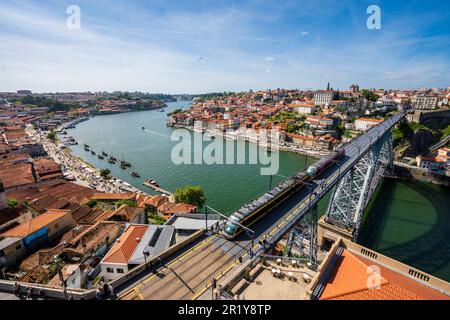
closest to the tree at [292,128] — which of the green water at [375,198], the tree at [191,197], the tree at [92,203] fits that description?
the green water at [375,198]

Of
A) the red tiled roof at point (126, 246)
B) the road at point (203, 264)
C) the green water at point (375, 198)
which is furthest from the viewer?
the green water at point (375, 198)

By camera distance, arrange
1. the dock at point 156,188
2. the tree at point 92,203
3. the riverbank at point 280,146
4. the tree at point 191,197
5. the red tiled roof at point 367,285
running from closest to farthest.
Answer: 1. the red tiled roof at point 367,285
2. the tree at point 92,203
3. the tree at point 191,197
4. the dock at point 156,188
5. the riverbank at point 280,146

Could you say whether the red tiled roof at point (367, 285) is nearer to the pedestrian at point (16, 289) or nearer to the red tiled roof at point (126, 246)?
the pedestrian at point (16, 289)

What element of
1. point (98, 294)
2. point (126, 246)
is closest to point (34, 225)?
point (126, 246)

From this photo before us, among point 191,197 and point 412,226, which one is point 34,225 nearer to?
point 191,197

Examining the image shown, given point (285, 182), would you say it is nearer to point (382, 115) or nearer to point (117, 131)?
point (382, 115)
